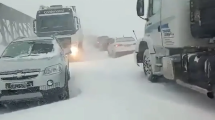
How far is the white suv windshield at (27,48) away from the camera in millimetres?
6969

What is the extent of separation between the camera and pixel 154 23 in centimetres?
696

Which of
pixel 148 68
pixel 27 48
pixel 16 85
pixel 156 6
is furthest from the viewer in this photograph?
pixel 148 68

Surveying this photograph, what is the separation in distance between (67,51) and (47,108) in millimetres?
2843

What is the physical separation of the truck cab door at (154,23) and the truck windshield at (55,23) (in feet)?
24.1

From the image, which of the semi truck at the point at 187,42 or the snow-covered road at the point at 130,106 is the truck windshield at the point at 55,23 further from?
the semi truck at the point at 187,42

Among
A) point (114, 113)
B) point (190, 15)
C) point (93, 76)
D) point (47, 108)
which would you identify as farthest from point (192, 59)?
point (93, 76)

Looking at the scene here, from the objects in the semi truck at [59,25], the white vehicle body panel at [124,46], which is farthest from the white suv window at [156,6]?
the white vehicle body panel at [124,46]

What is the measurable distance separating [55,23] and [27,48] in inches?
293

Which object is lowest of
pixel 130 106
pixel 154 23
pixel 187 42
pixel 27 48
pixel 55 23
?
pixel 130 106

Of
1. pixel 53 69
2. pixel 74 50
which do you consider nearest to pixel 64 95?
pixel 53 69

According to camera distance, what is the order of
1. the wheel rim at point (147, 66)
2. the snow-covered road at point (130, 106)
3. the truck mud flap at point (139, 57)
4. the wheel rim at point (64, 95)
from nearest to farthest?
the snow-covered road at point (130, 106)
the wheel rim at point (64, 95)
the wheel rim at point (147, 66)
the truck mud flap at point (139, 57)

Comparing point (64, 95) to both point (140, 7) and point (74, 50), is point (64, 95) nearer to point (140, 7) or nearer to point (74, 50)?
point (140, 7)

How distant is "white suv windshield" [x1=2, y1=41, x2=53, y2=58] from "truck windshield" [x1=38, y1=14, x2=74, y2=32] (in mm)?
6911

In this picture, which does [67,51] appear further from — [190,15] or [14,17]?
[14,17]
